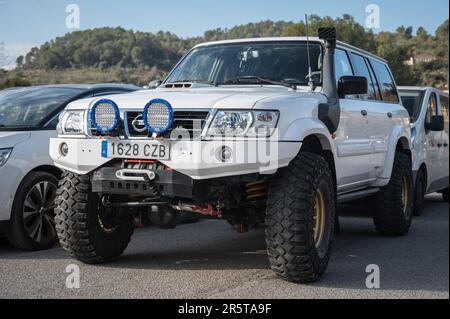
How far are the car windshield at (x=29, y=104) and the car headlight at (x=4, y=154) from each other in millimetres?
585

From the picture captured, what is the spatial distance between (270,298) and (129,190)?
1262 mm

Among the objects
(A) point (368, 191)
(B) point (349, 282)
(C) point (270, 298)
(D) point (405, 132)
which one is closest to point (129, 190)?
(C) point (270, 298)

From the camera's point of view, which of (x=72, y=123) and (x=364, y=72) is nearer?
(x=72, y=123)

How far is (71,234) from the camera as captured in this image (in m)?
5.14

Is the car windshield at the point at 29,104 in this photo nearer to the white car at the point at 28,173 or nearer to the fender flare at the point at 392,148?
the white car at the point at 28,173

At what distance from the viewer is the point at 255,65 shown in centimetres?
603

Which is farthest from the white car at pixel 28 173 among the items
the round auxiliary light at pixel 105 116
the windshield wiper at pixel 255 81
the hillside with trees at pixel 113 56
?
the hillside with trees at pixel 113 56

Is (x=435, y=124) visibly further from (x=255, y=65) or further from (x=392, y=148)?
(x=255, y=65)

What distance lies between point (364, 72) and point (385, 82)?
2.66 feet

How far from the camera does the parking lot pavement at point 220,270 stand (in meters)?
4.57

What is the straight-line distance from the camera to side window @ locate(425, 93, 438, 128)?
9784 millimetres

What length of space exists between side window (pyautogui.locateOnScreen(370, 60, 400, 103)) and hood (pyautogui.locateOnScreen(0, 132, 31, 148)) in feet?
13.2

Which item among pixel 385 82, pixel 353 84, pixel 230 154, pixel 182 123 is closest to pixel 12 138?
pixel 182 123
